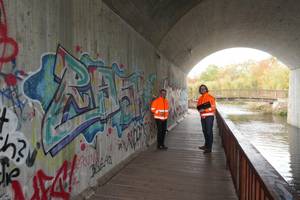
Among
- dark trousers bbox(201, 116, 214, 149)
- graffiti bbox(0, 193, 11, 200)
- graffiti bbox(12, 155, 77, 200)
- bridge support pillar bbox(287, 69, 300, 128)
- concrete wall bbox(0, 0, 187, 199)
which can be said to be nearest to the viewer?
graffiti bbox(0, 193, 11, 200)

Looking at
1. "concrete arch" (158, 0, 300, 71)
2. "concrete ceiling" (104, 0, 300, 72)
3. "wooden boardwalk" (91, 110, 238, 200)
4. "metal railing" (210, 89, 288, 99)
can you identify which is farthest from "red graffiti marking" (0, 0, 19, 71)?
"metal railing" (210, 89, 288, 99)

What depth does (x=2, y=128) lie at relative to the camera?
2.80 meters

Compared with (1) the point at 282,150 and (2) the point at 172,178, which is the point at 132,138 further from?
(1) the point at 282,150

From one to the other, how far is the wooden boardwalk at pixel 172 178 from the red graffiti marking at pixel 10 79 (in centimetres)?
250

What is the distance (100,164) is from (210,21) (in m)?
9.24

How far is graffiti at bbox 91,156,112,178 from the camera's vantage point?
493cm

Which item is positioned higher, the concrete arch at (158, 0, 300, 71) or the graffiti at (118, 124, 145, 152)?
the concrete arch at (158, 0, 300, 71)

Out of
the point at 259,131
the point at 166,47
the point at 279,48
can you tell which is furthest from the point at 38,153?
the point at 259,131

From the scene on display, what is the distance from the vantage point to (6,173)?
285 cm

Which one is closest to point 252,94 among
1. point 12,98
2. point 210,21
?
point 210,21

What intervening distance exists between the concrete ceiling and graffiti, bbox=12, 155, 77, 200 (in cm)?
343

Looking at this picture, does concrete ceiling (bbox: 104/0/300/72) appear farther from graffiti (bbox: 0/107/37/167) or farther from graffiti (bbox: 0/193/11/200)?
graffiti (bbox: 0/193/11/200)

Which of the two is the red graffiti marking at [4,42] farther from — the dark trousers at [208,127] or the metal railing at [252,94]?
the metal railing at [252,94]

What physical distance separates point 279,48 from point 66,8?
670 inches
